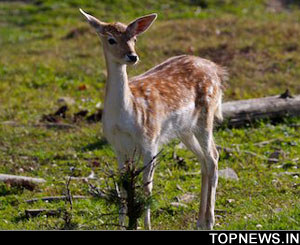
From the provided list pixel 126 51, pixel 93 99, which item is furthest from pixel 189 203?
pixel 93 99

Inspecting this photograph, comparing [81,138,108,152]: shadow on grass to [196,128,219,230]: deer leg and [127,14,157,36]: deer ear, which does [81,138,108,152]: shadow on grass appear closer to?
[196,128,219,230]: deer leg

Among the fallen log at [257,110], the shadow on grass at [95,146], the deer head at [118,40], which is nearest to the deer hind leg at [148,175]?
the deer head at [118,40]

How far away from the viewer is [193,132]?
30.2ft

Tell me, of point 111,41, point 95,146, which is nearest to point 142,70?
point 95,146

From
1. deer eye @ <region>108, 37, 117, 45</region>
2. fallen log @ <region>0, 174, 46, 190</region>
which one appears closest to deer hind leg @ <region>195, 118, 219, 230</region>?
deer eye @ <region>108, 37, 117, 45</region>

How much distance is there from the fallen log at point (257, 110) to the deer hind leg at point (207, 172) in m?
3.07

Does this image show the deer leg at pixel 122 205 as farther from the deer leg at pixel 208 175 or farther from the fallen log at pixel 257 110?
the fallen log at pixel 257 110

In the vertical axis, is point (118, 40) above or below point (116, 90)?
above

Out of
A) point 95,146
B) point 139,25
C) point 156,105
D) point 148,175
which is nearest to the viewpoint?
point 148,175

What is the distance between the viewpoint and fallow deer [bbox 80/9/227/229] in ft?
27.3

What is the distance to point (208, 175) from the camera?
30.3ft

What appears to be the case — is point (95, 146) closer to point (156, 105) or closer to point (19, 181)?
point (19, 181)

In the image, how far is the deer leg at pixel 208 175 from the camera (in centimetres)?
895

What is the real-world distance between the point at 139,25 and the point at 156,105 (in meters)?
0.88
